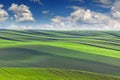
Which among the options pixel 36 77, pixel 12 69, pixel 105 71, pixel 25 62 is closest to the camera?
pixel 36 77

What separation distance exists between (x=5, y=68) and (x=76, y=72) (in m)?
16.6

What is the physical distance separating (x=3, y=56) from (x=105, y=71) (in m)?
33.9

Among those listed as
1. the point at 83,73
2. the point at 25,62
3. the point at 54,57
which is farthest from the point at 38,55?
the point at 83,73

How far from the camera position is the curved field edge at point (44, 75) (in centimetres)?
6444

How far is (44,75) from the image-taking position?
67312 millimetres

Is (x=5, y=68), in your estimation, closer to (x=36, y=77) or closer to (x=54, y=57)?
(x=36, y=77)

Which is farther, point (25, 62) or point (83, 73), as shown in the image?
point (25, 62)

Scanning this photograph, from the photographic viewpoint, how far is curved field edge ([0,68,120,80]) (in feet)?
211

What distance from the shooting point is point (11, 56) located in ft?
317

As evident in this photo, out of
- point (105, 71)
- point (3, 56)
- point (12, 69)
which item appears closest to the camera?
point (12, 69)

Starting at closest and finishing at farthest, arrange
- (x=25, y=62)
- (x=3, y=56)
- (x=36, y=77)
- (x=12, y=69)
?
(x=36, y=77) → (x=12, y=69) → (x=25, y=62) → (x=3, y=56)

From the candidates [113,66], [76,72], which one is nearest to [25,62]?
[76,72]

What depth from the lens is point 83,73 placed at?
235ft

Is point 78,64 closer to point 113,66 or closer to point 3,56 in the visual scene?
point 113,66
